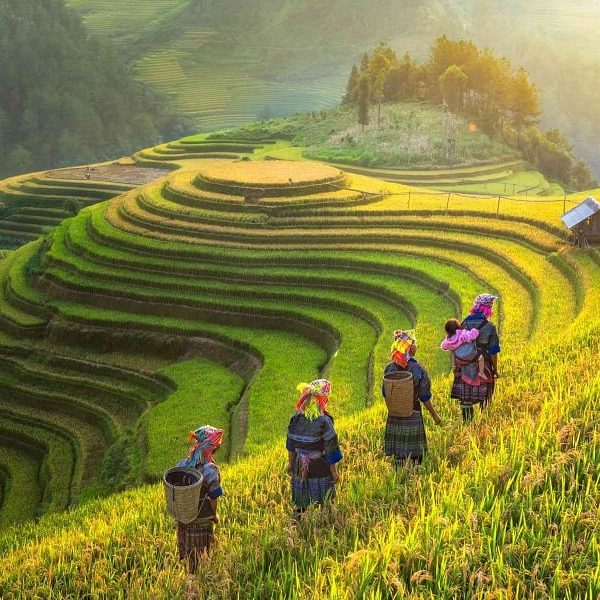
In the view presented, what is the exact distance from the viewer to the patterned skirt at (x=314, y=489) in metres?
5.54

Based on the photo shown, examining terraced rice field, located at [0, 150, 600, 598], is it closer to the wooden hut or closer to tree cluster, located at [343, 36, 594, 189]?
the wooden hut

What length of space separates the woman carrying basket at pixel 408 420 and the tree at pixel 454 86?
39.6 m

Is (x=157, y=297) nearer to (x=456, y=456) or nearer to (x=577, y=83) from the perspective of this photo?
(x=456, y=456)

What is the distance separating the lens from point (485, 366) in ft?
22.1

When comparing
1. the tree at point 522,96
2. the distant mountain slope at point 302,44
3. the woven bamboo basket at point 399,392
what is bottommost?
the woven bamboo basket at point 399,392

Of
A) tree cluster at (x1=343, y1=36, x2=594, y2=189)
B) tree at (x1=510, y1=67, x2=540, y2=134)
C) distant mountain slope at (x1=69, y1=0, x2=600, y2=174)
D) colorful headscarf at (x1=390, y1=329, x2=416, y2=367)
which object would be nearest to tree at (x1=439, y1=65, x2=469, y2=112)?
tree cluster at (x1=343, y1=36, x2=594, y2=189)

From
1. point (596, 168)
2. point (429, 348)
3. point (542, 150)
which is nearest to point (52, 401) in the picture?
point (429, 348)

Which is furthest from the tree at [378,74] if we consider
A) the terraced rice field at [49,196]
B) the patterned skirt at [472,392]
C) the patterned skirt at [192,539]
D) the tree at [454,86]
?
the patterned skirt at [192,539]

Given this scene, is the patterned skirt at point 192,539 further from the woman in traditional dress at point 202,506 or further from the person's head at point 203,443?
the person's head at point 203,443

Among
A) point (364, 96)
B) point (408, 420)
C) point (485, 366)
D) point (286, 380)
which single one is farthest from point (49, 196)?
point (408, 420)

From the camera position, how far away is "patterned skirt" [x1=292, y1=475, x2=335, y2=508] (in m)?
5.54

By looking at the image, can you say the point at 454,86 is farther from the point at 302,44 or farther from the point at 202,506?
the point at 302,44

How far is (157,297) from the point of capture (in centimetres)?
1891

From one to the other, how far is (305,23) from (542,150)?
244ft
